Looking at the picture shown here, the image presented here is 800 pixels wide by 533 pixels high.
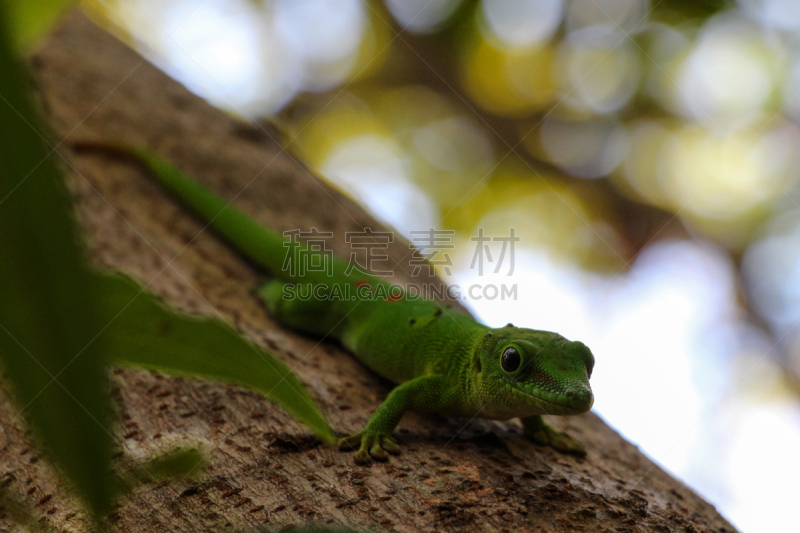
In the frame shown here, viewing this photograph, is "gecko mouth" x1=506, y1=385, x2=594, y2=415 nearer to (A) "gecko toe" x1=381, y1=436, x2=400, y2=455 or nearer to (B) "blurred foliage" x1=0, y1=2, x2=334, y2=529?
(A) "gecko toe" x1=381, y1=436, x2=400, y2=455

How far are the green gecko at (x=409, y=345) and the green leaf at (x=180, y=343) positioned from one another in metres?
1.42

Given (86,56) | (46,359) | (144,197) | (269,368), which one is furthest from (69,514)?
(86,56)

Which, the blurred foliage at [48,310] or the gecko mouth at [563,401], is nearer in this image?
the blurred foliage at [48,310]

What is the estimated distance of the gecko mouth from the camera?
2.01m

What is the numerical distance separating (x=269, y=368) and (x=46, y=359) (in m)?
0.31

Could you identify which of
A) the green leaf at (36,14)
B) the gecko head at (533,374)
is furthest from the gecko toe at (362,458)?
the green leaf at (36,14)

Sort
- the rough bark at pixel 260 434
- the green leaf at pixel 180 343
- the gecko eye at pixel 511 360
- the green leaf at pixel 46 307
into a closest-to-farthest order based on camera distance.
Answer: the green leaf at pixel 46 307 < the green leaf at pixel 180 343 < the rough bark at pixel 260 434 < the gecko eye at pixel 511 360

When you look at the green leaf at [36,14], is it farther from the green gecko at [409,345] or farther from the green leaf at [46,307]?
the green gecko at [409,345]

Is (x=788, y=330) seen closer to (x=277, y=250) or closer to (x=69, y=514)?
(x=277, y=250)

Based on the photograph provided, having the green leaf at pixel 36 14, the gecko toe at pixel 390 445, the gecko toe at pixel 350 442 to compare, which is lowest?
the gecko toe at pixel 350 442

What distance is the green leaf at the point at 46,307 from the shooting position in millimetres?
458

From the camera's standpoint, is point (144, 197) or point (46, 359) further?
point (144, 197)

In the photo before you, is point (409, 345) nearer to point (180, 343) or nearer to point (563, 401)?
point (563, 401)

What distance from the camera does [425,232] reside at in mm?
4676
